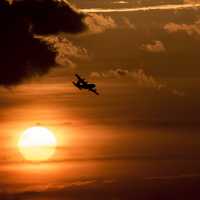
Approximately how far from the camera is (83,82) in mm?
103125
